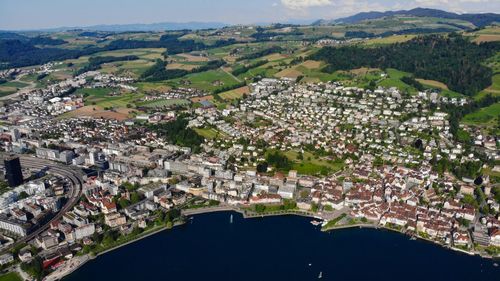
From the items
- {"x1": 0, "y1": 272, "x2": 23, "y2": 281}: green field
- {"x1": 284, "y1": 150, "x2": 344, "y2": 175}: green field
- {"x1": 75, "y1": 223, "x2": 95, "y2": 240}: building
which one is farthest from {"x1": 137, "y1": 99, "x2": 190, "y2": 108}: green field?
{"x1": 0, "y1": 272, "x2": 23, "y2": 281}: green field

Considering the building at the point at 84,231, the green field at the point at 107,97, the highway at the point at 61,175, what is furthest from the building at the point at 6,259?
the green field at the point at 107,97

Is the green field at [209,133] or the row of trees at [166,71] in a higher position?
the row of trees at [166,71]

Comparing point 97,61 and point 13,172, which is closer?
point 13,172

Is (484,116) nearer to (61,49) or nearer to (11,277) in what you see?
(11,277)

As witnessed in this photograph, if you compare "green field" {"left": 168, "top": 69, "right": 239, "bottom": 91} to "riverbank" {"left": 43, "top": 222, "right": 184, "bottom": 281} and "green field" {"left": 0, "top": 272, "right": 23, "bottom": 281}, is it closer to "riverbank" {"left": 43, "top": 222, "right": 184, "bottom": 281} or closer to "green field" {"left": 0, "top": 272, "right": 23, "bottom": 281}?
"riverbank" {"left": 43, "top": 222, "right": 184, "bottom": 281}

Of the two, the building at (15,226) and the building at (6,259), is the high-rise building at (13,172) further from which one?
the building at (6,259)

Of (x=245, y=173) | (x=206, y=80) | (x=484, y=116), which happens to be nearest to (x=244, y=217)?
(x=245, y=173)

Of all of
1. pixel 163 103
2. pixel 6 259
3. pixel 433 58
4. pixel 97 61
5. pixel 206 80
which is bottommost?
pixel 6 259
